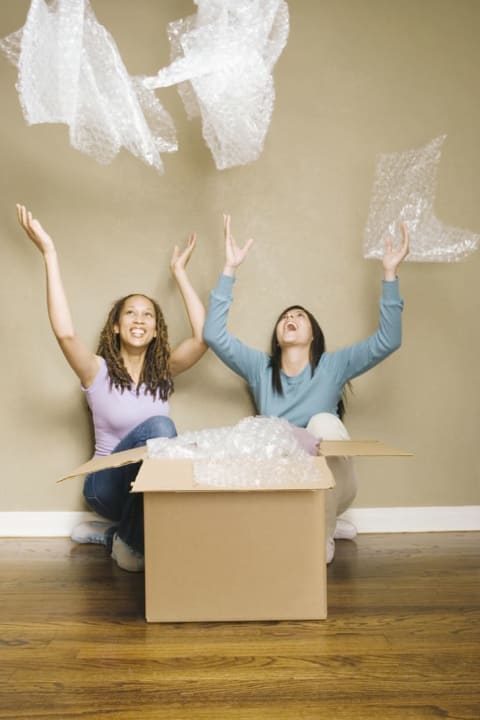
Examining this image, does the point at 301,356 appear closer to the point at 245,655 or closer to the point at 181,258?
the point at 181,258

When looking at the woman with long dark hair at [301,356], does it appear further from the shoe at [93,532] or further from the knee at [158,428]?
the shoe at [93,532]

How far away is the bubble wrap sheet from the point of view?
1292 millimetres

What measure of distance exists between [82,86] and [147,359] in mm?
791

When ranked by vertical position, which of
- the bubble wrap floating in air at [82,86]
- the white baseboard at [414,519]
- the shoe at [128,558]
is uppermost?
the bubble wrap floating in air at [82,86]

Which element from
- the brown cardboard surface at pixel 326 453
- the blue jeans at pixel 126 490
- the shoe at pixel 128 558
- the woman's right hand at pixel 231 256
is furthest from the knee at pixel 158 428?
the woman's right hand at pixel 231 256

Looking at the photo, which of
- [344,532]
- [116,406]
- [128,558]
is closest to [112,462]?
[128,558]

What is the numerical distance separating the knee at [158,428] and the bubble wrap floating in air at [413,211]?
82 centimetres

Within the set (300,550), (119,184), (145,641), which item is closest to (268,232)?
(119,184)

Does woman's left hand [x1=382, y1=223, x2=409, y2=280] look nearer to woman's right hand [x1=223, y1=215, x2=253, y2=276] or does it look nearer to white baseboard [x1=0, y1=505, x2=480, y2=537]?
woman's right hand [x1=223, y1=215, x2=253, y2=276]

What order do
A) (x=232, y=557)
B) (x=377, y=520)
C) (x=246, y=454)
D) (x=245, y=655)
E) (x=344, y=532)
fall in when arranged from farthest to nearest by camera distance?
1. (x=377, y=520)
2. (x=344, y=532)
3. (x=246, y=454)
4. (x=232, y=557)
5. (x=245, y=655)

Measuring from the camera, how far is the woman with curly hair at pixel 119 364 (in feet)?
5.90

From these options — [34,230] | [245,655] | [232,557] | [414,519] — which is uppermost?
[34,230]

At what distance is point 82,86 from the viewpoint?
164cm

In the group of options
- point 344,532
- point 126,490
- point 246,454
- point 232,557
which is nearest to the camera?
point 232,557
